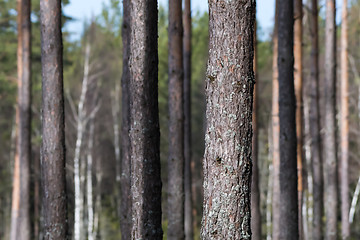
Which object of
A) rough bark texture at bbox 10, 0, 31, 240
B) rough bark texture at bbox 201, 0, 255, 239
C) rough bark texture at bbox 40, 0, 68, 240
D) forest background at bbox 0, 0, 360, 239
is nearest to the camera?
rough bark texture at bbox 201, 0, 255, 239

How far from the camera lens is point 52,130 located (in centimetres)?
825

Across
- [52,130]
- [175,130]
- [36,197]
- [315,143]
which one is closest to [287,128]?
[175,130]

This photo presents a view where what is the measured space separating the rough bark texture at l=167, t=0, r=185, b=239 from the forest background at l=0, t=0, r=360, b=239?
479 inches

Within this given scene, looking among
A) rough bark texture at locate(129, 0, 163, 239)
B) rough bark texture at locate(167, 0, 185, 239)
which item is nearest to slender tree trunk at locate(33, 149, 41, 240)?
rough bark texture at locate(167, 0, 185, 239)

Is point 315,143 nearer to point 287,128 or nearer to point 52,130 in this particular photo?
point 287,128

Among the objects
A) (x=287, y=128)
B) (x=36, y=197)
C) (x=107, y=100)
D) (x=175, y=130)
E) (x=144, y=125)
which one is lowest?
(x=36, y=197)

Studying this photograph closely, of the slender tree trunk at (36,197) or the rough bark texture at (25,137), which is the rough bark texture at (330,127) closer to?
the rough bark texture at (25,137)

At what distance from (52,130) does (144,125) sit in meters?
1.82

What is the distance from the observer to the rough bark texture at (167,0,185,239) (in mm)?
11438

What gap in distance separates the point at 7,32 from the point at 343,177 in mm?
18089

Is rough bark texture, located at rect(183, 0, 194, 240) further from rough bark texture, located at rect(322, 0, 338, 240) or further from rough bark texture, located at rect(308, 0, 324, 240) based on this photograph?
rough bark texture, located at rect(322, 0, 338, 240)

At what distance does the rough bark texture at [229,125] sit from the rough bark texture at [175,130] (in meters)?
6.61

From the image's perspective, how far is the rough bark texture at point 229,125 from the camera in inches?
187

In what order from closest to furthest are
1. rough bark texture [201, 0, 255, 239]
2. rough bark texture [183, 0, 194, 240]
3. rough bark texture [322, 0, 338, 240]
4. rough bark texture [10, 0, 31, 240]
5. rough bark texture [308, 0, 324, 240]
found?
rough bark texture [201, 0, 255, 239]
rough bark texture [10, 0, 31, 240]
rough bark texture [322, 0, 338, 240]
rough bark texture [183, 0, 194, 240]
rough bark texture [308, 0, 324, 240]
